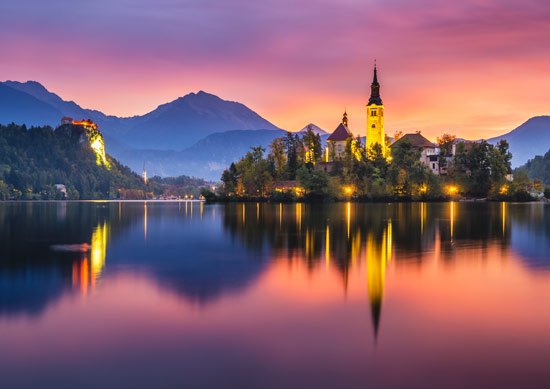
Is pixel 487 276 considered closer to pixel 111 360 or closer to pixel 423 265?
pixel 423 265

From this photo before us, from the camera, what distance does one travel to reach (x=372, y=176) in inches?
6053

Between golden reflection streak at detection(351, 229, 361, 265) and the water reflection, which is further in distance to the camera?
golden reflection streak at detection(351, 229, 361, 265)

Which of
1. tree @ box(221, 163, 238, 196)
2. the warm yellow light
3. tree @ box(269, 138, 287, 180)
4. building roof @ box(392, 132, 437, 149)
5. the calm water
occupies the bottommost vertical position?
the calm water

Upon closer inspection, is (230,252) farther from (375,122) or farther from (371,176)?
(375,122)

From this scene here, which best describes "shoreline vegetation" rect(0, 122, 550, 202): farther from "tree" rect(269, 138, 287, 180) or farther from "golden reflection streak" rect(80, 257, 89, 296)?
"golden reflection streak" rect(80, 257, 89, 296)

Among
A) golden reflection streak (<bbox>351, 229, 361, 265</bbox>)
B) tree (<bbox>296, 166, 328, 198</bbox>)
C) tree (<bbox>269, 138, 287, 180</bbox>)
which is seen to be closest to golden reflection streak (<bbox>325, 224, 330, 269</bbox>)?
golden reflection streak (<bbox>351, 229, 361, 265</bbox>)

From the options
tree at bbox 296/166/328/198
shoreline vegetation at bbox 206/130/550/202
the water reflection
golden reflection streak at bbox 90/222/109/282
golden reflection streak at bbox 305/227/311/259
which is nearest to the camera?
the water reflection

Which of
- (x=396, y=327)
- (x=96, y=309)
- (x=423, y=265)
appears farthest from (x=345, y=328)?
(x=423, y=265)

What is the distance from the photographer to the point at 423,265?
35188mm

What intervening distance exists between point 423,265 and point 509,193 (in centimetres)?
13050

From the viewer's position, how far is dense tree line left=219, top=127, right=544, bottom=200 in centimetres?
14962

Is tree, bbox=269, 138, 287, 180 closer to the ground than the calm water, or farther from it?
farther from it

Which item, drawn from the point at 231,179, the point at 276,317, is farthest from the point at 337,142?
the point at 276,317

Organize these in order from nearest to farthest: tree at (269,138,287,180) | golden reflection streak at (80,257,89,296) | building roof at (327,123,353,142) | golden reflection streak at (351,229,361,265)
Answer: golden reflection streak at (80,257,89,296) → golden reflection streak at (351,229,361,265) → tree at (269,138,287,180) → building roof at (327,123,353,142)
